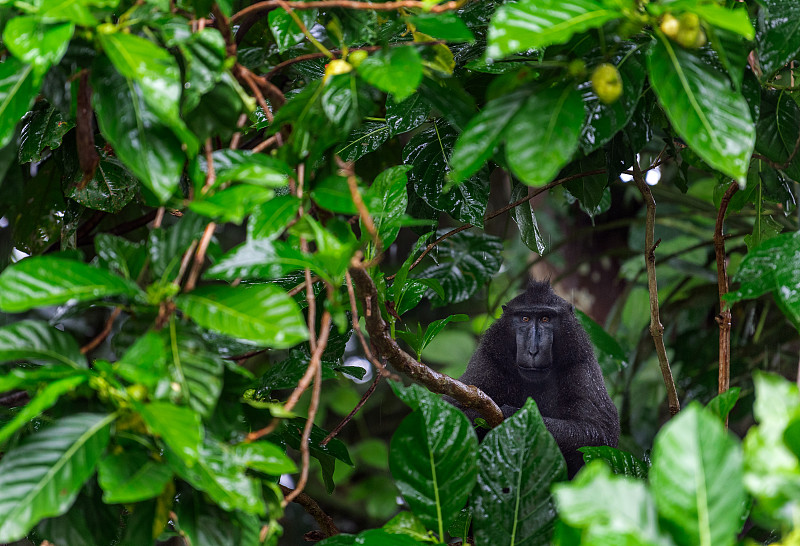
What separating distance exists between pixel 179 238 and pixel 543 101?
41 centimetres

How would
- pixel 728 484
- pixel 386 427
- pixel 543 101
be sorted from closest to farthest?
pixel 728 484, pixel 543 101, pixel 386 427

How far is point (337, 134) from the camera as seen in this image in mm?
822

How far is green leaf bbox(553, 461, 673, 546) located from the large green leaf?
0.26ft

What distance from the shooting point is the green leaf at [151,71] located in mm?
673

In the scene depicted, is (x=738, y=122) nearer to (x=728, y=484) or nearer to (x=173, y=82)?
(x=728, y=484)

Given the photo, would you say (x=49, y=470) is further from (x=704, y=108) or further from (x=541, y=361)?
(x=541, y=361)

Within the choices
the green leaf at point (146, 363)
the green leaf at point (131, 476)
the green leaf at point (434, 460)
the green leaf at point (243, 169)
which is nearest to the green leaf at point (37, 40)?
the green leaf at point (243, 169)

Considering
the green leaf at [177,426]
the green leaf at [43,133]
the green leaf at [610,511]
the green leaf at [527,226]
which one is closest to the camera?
the green leaf at [610,511]

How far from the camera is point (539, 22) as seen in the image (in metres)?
0.71

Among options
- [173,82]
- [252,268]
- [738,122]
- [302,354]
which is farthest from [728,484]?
[302,354]

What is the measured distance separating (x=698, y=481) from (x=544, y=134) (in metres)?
0.37

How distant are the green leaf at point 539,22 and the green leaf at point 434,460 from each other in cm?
41

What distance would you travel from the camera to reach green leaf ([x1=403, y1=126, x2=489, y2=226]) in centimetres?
126

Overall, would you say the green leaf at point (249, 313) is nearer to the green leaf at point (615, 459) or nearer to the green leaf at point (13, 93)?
the green leaf at point (13, 93)
